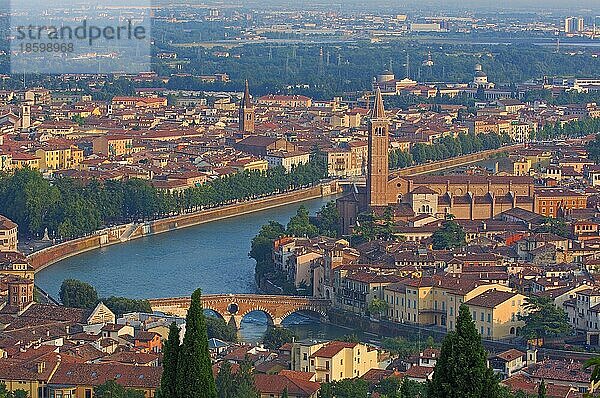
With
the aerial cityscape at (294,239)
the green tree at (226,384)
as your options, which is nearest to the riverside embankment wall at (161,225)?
the aerial cityscape at (294,239)

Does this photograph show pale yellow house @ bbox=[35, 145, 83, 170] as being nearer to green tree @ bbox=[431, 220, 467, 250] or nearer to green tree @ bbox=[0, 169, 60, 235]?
green tree @ bbox=[0, 169, 60, 235]

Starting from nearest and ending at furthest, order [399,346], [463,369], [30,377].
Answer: [463,369] < [30,377] < [399,346]

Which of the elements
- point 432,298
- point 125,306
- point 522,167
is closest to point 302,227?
point 432,298

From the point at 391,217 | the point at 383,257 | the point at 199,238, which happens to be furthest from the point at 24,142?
the point at 383,257

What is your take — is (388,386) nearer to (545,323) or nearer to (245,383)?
(245,383)

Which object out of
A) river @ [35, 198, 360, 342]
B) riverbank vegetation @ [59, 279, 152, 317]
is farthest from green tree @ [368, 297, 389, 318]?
riverbank vegetation @ [59, 279, 152, 317]

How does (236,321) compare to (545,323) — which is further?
(236,321)

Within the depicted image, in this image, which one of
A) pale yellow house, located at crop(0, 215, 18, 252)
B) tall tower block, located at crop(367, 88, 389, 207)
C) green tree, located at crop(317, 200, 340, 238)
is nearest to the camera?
pale yellow house, located at crop(0, 215, 18, 252)

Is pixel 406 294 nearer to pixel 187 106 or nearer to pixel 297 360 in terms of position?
pixel 297 360
